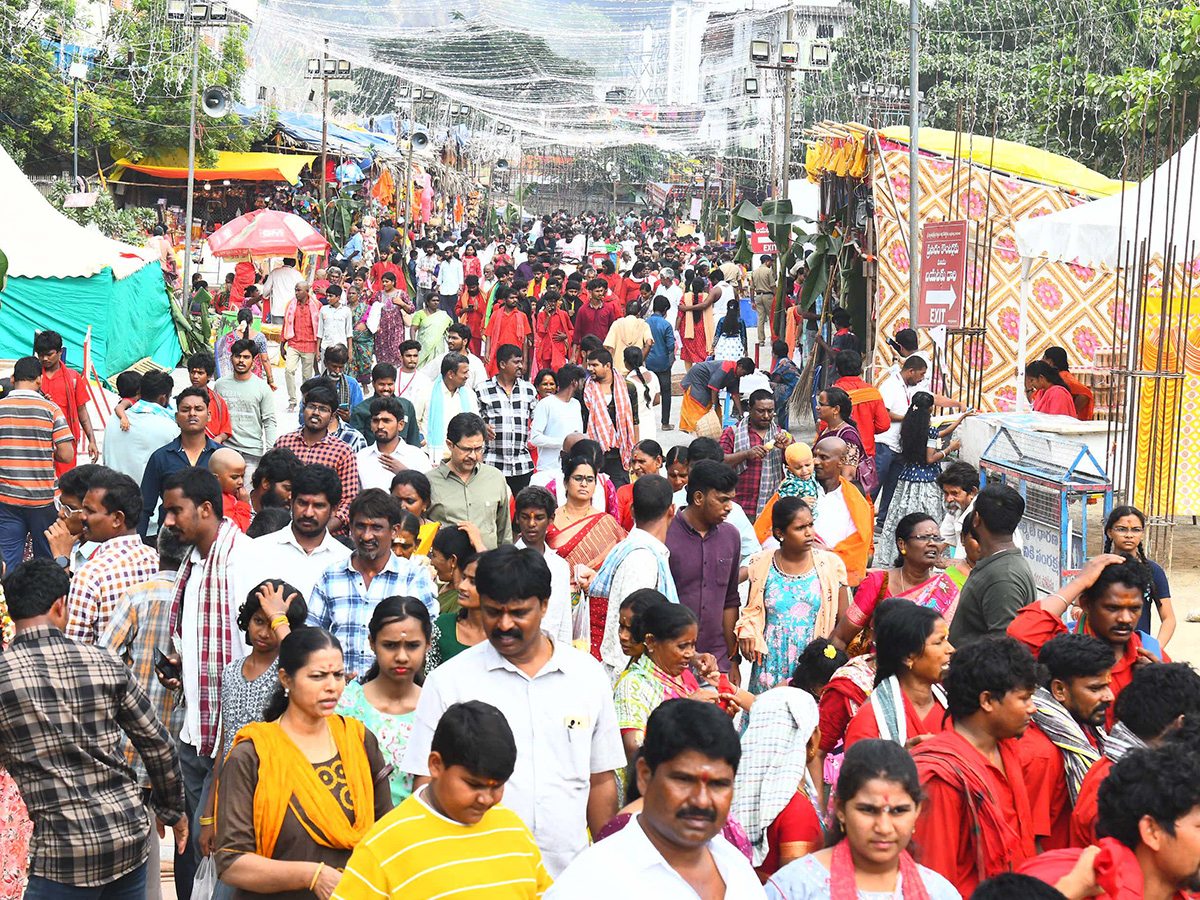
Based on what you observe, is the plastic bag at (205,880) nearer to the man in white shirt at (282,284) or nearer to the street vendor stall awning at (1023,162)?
the street vendor stall awning at (1023,162)

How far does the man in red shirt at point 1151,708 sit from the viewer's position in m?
4.23

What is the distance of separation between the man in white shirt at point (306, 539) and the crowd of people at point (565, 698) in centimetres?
1

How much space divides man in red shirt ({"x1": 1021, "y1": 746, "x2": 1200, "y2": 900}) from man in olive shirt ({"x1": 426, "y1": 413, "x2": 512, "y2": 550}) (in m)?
4.40

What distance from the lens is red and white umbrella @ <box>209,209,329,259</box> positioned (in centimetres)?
2255

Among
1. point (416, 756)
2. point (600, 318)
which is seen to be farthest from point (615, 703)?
point (600, 318)

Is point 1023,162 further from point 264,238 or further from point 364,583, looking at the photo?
point 364,583

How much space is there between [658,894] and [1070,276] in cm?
1542

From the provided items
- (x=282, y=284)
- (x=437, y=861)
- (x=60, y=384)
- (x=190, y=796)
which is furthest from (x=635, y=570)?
(x=282, y=284)

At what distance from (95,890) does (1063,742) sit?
2804 mm

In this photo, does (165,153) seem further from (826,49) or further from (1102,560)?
(1102,560)

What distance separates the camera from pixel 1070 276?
678 inches

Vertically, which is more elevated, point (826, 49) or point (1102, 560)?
point (826, 49)

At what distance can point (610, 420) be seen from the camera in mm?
10906

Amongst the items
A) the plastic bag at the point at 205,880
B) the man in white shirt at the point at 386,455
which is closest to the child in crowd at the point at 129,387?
the man in white shirt at the point at 386,455
